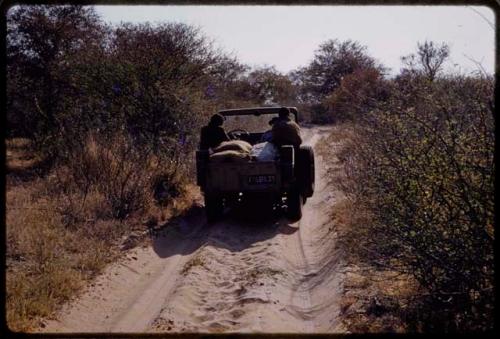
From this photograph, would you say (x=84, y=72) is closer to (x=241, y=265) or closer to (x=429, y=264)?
(x=241, y=265)

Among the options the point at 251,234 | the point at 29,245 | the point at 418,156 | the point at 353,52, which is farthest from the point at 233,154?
the point at 353,52

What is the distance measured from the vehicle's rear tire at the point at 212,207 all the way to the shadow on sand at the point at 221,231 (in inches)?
4.7

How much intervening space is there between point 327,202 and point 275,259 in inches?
158

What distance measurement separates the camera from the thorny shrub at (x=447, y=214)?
4.31 m

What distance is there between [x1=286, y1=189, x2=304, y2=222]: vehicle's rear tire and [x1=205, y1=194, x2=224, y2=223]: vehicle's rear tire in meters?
1.23

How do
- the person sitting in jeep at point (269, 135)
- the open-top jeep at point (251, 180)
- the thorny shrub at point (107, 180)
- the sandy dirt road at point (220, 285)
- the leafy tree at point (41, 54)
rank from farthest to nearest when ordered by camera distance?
the leafy tree at point (41, 54), the person sitting in jeep at point (269, 135), the open-top jeep at point (251, 180), the thorny shrub at point (107, 180), the sandy dirt road at point (220, 285)

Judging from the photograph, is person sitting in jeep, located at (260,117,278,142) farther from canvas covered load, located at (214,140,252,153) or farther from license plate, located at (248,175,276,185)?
license plate, located at (248,175,276,185)

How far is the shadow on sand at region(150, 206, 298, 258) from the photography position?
812 centimetres

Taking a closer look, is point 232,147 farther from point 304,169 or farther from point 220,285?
point 220,285

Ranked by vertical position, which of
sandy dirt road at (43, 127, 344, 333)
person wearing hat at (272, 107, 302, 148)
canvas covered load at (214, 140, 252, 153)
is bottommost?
sandy dirt road at (43, 127, 344, 333)

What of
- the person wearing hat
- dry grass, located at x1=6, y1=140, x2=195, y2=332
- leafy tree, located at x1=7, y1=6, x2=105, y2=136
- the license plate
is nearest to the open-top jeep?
the license plate

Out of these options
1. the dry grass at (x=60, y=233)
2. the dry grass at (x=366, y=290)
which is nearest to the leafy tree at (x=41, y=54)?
the dry grass at (x=60, y=233)

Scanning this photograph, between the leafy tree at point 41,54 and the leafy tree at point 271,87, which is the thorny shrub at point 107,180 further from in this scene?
the leafy tree at point 271,87

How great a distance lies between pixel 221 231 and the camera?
29.1 ft
